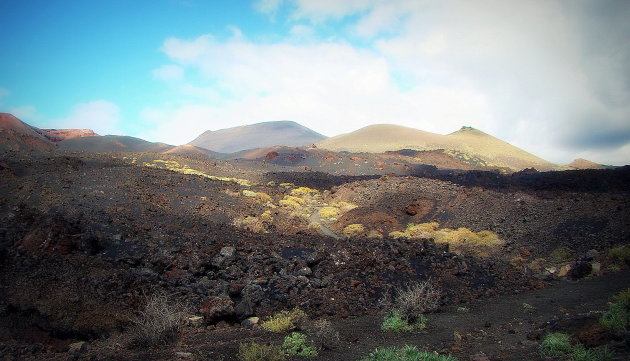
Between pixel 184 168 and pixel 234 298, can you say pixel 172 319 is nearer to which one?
pixel 234 298

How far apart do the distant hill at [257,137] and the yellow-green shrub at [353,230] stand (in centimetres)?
11356

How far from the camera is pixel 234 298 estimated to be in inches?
369

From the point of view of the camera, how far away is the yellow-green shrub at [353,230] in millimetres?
18938

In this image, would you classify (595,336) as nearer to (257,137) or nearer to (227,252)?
(227,252)

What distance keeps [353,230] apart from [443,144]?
7111 cm

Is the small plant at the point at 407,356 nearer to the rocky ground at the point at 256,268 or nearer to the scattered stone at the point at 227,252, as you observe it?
the rocky ground at the point at 256,268

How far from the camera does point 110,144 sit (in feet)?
255

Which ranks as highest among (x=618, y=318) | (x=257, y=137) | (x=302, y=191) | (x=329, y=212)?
(x=257, y=137)

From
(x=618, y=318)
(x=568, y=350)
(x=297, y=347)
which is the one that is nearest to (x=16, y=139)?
(x=297, y=347)

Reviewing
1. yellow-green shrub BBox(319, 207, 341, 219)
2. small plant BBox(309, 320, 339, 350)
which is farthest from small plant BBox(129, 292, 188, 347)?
yellow-green shrub BBox(319, 207, 341, 219)

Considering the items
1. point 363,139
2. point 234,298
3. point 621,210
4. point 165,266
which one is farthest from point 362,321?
point 363,139

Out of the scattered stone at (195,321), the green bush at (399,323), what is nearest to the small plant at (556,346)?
the green bush at (399,323)

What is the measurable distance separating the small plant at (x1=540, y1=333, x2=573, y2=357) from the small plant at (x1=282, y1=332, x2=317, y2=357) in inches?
142

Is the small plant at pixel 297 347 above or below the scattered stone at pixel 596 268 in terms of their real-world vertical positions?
below
